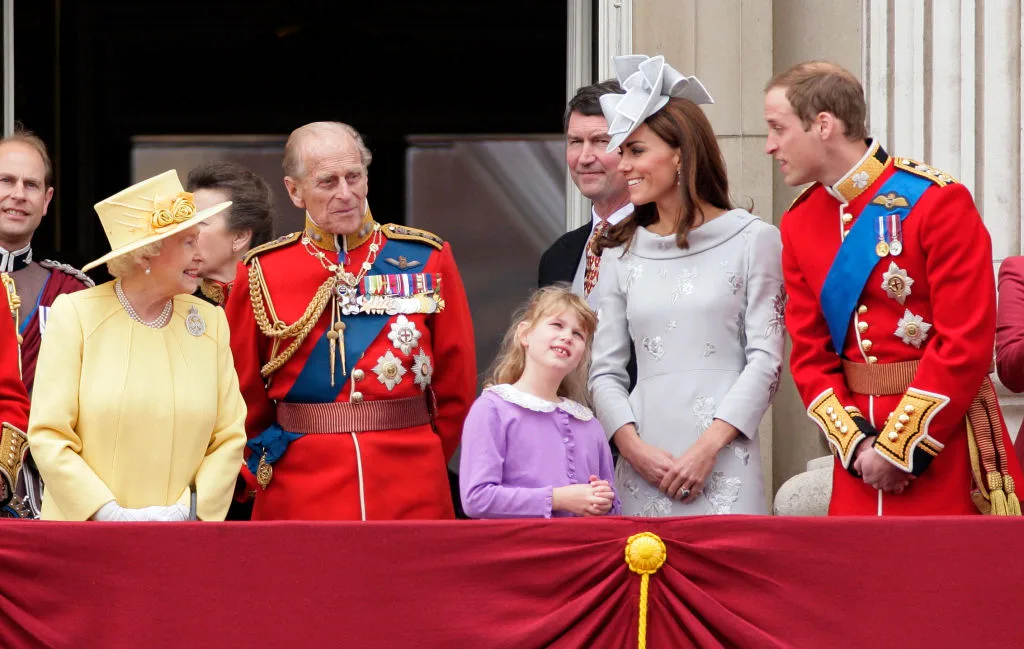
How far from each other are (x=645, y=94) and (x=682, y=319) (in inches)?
24.4

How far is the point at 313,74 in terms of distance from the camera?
994cm

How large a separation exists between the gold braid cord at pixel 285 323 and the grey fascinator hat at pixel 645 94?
0.87 metres

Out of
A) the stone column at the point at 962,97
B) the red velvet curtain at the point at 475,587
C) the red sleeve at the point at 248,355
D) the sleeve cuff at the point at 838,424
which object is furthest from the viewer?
the stone column at the point at 962,97

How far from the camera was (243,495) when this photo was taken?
4934mm

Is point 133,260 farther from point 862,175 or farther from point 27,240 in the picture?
point 862,175

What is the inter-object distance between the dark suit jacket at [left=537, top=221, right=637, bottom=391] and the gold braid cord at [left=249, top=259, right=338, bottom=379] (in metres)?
0.82

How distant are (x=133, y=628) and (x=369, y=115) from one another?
6305 millimetres

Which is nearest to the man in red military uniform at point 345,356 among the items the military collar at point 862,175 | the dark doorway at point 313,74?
the military collar at point 862,175

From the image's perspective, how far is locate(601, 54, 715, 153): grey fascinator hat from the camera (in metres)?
4.71

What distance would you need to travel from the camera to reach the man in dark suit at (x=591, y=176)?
17.7 ft

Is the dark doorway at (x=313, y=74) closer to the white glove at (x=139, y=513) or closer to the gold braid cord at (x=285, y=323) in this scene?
the gold braid cord at (x=285, y=323)

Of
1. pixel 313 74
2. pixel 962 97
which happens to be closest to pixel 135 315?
pixel 962 97

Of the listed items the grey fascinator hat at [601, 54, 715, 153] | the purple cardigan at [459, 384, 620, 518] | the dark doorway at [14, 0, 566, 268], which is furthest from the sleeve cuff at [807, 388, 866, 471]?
the dark doorway at [14, 0, 566, 268]

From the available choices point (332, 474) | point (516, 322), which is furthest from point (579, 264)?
point (332, 474)
